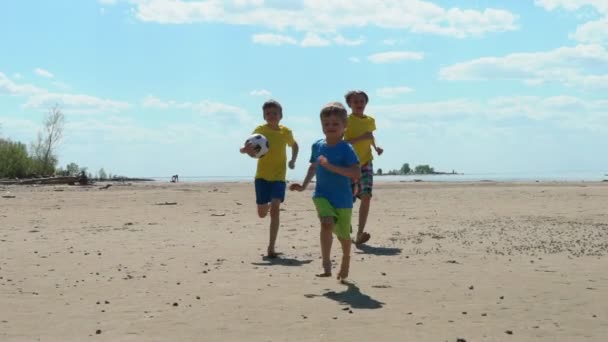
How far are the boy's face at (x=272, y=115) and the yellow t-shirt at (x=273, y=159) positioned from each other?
11 cm

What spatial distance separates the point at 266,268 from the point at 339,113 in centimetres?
193

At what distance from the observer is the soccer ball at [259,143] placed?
26.1 feet

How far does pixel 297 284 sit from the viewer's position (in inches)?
232

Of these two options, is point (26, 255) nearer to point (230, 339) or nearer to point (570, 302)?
point (230, 339)

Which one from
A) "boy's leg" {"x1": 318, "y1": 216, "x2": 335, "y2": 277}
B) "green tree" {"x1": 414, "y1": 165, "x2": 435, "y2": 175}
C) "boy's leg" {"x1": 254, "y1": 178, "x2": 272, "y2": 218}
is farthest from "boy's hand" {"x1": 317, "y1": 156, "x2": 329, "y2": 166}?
"green tree" {"x1": 414, "y1": 165, "x2": 435, "y2": 175}

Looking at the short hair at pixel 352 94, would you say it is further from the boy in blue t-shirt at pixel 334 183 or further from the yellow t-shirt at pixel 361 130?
the boy in blue t-shirt at pixel 334 183

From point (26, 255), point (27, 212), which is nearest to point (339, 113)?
point (26, 255)

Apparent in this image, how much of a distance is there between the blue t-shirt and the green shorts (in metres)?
0.05

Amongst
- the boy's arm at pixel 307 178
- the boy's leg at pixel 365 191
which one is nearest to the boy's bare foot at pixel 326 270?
the boy's arm at pixel 307 178

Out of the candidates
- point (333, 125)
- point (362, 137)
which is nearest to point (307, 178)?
point (333, 125)

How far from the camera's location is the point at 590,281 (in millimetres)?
5906

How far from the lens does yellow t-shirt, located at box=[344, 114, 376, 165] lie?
28.9 ft

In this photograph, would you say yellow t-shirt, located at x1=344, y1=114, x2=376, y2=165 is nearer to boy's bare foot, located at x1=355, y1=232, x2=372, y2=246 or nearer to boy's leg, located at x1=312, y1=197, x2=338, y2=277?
boy's bare foot, located at x1=355, y1=232, x2=372, y2=246

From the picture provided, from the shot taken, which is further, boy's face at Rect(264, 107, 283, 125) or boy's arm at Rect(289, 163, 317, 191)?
boy's face at Rect(264, 107, 283, 125)
